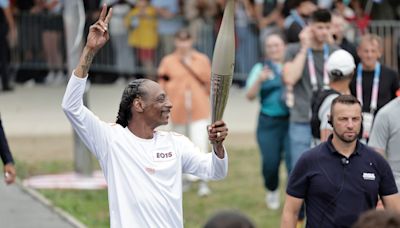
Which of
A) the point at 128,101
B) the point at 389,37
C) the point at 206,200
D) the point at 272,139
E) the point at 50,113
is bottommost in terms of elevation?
the point at 206,200

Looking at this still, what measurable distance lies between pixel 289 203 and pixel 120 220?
1.27m

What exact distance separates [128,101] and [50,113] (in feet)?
43.4

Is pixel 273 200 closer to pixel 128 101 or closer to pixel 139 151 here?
pixel 128 101

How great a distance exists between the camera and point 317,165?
8078mm

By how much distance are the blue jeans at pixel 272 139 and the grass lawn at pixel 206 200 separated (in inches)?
23.1

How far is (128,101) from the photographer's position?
7.81 metres

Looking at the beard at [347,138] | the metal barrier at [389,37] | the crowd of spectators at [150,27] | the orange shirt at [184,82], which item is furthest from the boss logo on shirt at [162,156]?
the metal barrier at [389,37]

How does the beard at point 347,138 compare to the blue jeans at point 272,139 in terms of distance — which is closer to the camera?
the beard at point 347,138

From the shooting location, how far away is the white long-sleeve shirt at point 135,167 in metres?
7.45

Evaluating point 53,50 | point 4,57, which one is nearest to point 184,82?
point 4,57

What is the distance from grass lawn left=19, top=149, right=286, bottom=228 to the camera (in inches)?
516

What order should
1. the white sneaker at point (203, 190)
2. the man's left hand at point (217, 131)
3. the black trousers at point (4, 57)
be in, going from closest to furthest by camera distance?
1. the man's left hand at point (217, 131)
2. the white sneaker at point (203, 190)
3. the black trousers at point (4, 57)

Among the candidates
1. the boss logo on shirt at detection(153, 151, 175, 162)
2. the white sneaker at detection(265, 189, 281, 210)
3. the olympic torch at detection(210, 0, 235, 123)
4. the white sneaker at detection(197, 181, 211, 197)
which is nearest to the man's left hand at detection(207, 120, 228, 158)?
the olympic torch at detection(210, 0, 235, 123)

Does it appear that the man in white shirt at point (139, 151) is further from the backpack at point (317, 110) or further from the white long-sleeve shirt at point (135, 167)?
the backpack at point (317, 110)
